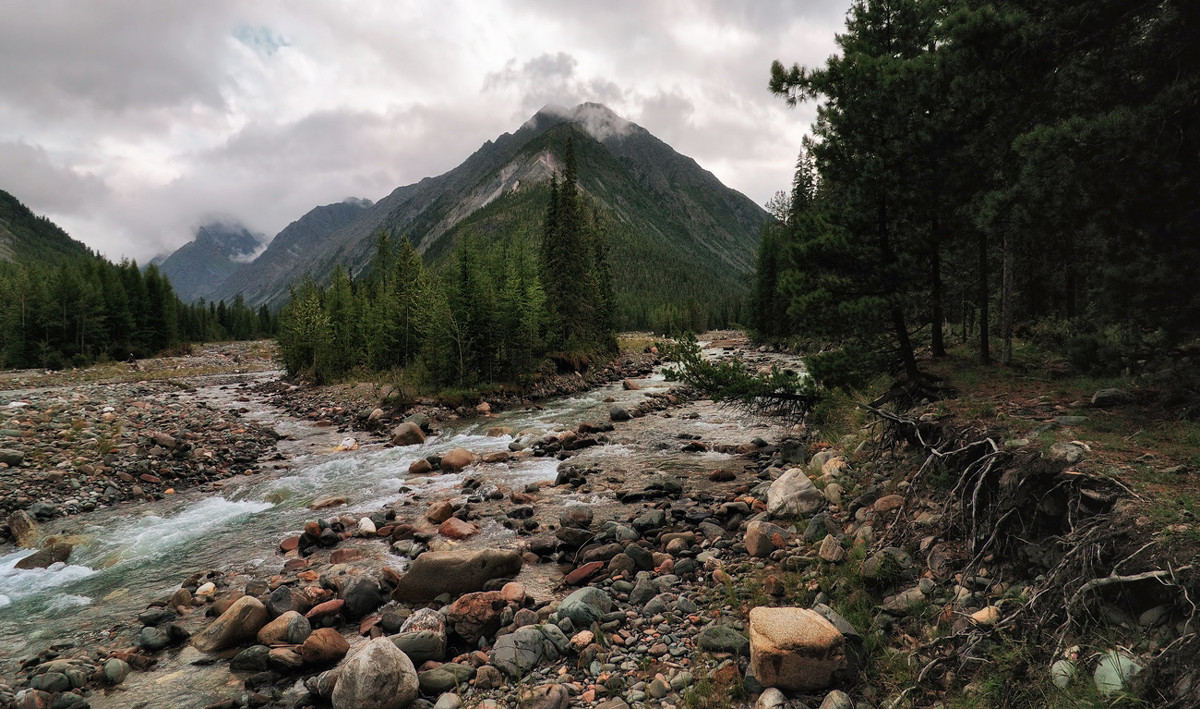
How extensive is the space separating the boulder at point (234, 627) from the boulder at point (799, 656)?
7.55 meters

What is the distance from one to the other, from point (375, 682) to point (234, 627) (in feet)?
11.5

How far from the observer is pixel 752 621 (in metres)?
5.69

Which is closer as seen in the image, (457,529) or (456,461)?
(457,529)

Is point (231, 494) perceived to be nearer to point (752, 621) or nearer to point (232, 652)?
point (232, 652)

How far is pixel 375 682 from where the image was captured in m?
5.72

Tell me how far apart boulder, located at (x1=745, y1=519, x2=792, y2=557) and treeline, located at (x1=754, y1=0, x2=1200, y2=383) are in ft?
18.5

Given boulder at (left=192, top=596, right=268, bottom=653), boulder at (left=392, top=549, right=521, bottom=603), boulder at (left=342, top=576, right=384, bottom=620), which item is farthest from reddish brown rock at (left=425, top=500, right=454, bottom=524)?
boulder at (left=192, top=596, right=268, bottom=653)

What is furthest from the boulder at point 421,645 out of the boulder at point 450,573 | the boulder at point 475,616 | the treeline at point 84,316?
→ the treeline at point 84,316

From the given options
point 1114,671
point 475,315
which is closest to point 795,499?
point 1114,671

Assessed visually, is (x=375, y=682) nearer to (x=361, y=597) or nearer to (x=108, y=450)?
(x=361, y=597)

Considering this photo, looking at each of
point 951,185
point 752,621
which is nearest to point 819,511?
point 752,621

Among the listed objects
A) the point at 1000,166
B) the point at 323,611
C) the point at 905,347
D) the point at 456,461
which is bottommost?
the point at 323,611

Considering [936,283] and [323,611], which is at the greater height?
[936,283]

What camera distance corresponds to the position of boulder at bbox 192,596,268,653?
7.38 meters
